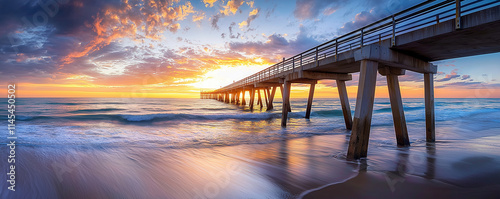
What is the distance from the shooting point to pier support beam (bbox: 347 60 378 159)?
5547mm

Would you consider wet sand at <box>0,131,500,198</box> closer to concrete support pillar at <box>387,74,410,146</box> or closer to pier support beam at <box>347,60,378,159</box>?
pier support beam at <box>347,60,378,159</box>

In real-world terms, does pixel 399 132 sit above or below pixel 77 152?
above

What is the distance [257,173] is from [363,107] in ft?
10.8

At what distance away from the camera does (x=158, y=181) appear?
446 cm

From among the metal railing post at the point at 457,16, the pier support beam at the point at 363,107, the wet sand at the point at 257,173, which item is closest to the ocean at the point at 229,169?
the wet sand at the point at 257,173

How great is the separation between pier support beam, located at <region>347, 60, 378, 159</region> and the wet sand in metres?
0.45

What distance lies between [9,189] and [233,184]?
4298mm

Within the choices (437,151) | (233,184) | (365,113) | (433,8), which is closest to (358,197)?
(233,184)

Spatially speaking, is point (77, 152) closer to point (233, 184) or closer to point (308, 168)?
point (233, 184)

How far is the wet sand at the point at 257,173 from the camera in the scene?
3.85m

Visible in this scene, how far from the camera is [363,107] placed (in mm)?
5570

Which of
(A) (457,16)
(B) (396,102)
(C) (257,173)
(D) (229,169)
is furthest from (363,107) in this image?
(D) (229,169)

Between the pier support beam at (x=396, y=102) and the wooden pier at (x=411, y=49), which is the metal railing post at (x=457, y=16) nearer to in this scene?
the wooden pier at (x=411, y=49)

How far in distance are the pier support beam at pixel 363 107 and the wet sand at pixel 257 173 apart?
447 mm
